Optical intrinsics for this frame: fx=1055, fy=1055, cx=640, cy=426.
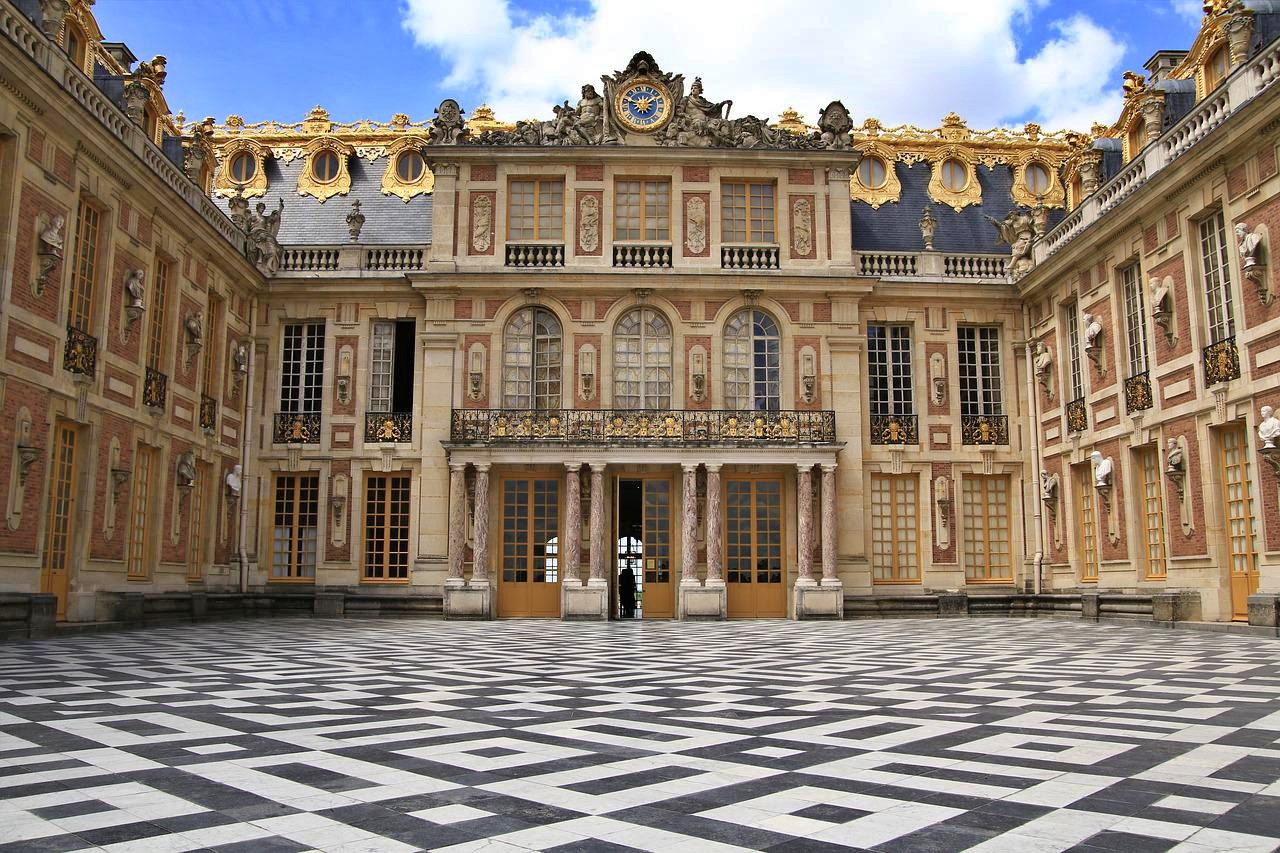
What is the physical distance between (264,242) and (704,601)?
12839 mm

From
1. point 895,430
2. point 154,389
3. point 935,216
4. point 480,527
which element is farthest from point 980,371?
point 154,389

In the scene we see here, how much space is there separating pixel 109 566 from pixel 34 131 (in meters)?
6.78

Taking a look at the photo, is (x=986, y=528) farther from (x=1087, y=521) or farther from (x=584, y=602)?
(x=584, y=602)

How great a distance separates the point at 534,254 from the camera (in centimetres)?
2414

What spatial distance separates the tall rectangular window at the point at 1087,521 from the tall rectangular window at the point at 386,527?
14521 mm

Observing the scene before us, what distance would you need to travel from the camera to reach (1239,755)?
5457mm

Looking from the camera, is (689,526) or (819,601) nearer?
(689,526)

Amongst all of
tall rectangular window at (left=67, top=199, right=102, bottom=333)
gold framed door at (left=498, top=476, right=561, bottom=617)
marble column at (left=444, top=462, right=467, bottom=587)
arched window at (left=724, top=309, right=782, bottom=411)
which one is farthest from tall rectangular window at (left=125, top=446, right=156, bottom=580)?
arched window at (left=724, top=309, right=782, bottom=411)

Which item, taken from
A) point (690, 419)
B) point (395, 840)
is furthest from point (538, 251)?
point (395, 840)

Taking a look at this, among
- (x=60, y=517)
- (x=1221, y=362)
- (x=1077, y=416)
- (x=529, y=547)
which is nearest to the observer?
(x=60, y=517)

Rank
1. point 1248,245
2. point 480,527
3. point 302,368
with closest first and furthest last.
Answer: point 1248,245, point 480,527, point 302,368

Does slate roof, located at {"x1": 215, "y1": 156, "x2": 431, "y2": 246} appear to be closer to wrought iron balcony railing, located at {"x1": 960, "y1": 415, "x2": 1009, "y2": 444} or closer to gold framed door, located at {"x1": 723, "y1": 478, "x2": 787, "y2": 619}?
gold framed door, located at {"x1": 723, "y1": 478, "x2": 787, "y2": 619}

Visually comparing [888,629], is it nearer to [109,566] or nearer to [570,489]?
[570,489]

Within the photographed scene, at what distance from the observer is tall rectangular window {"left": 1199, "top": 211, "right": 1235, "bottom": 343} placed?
16.5 metres
